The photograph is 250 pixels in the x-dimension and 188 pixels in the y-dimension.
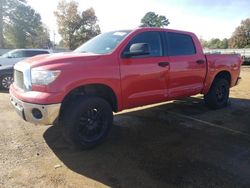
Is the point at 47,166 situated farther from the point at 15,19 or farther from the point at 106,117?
the point at 15,19

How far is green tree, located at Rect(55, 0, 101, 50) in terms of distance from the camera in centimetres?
4978

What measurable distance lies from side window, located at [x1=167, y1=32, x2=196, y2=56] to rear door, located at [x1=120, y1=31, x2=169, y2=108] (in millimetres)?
284

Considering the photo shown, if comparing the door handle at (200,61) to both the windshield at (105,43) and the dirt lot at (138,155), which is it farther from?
the windshield at (105,43)

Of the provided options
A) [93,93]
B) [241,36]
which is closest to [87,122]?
[93,93]

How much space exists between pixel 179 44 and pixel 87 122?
2744 millimetres

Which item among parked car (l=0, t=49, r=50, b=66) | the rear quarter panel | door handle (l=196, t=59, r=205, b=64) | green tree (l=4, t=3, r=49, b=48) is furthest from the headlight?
green tree (l=4, t=3, r=49, b=48)

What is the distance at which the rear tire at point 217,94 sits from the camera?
→ 7.14 metres

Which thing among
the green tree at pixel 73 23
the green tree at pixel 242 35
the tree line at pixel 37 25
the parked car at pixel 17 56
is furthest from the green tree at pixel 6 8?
the green tree at pixel 242 35

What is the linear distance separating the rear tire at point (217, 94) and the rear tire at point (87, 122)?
3447 millimetres

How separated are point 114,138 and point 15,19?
1754 inches

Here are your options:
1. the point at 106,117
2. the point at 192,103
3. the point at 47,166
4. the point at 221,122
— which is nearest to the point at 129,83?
the point at 106,117

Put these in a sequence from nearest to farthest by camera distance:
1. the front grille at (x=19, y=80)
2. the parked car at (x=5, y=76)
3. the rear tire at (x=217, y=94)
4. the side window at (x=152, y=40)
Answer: the front grille at (x=19, y=80), the side window at (x=152, y=40), the rear tire at (x=217, y=94), the parked car at (x=5, y=76)

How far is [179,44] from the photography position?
6.02 m

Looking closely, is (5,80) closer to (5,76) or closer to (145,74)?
(5,76)
